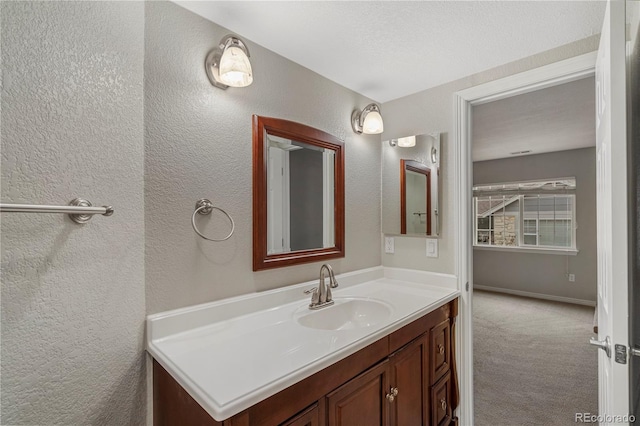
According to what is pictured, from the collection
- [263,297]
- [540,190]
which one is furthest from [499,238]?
[263,297]

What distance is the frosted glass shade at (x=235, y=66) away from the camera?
1.29m

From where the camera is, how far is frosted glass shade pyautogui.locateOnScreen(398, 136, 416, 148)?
2.14 m

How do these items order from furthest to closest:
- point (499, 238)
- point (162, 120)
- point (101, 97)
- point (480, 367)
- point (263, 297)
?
point (499, 238) → point (480, 367) → point (263, 297) → point (162, 120) → point (101, 97)

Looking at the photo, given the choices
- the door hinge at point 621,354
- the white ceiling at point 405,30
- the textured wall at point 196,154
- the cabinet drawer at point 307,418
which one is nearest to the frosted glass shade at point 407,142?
the white ceiling at point 405,30

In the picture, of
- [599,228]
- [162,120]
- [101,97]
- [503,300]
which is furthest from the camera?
[503,300]

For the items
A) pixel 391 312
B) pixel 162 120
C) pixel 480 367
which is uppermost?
pixel 162 120

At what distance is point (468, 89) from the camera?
6.25ft

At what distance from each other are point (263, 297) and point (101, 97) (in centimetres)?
107

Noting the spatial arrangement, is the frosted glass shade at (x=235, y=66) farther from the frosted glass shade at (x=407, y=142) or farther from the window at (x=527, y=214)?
the window at (x=527, y=214)

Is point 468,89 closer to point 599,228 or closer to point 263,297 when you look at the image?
point 599,228

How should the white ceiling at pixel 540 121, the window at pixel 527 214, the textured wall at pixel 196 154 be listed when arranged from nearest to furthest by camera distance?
the textured wall at pixel 196 154
the white ceiling at pixel 540 121
the window at pixel 527 214

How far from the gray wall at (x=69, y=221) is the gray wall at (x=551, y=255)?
562 cm

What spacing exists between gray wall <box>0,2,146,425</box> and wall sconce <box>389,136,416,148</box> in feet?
5.41

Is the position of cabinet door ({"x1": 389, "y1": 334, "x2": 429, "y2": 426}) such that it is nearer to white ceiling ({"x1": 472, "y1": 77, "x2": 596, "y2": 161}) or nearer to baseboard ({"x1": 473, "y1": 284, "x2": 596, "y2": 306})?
white ceiling ({"x1": 472, "y1": 77, "x2": 596, "y2": 161})
